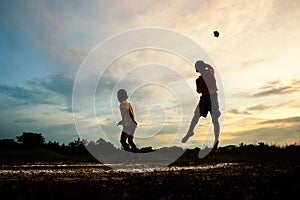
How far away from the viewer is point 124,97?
41.3 feet

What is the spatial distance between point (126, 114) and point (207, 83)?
3480 millimetres

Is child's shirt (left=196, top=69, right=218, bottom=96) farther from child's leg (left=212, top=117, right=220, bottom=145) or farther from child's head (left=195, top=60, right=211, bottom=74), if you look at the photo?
child's leg (left=212, top=117, right=220, bottom=145)

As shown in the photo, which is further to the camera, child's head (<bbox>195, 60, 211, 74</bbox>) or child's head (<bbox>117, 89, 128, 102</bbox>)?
child's head (<bbox>117, 89, 128, 102</bbox>)

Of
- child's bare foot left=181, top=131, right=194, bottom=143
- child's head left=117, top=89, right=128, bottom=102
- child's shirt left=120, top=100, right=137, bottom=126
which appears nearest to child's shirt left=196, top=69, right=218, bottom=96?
child's bare foot left=181, top=131, right=194, bottom=143

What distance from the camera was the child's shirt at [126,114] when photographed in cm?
1247

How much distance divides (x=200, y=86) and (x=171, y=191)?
19.2 ft

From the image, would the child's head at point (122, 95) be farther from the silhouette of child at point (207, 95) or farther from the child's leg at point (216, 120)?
the child's leg at point (216, 120)

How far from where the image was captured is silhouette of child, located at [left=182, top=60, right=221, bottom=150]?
1008 cm

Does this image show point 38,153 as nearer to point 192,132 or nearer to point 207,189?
point 192,132

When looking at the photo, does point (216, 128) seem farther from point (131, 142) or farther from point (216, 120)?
point (131, 142)

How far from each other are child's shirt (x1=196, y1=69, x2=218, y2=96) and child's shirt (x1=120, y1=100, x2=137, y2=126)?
3042 mm

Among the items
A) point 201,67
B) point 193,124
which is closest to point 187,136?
point 193,124

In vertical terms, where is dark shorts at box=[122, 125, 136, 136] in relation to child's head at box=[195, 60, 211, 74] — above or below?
below

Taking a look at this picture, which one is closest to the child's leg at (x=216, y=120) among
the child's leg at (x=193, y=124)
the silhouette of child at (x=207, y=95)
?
the silhouette of child at (x=207, y=95)
